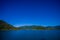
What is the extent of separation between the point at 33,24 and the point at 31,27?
11 centimetres

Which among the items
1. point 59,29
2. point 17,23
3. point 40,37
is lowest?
point 40,37

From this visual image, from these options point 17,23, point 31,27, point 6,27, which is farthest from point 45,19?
point 6,27

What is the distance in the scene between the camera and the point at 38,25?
3061 millimetres

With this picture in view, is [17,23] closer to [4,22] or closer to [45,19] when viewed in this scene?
[4,22]

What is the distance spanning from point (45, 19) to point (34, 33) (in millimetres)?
525

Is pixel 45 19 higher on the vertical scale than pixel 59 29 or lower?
higher

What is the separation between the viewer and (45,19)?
123 inches

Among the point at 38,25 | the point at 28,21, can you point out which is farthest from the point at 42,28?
the point at 28,21

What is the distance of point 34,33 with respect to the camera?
308cm

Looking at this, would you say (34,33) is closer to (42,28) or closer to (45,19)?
(42,28)

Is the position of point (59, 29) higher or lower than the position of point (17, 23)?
lower

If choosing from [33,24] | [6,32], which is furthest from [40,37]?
[6,32]

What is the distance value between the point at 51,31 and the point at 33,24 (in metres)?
0.57

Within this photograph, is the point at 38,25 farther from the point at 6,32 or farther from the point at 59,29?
the point at 6,32
